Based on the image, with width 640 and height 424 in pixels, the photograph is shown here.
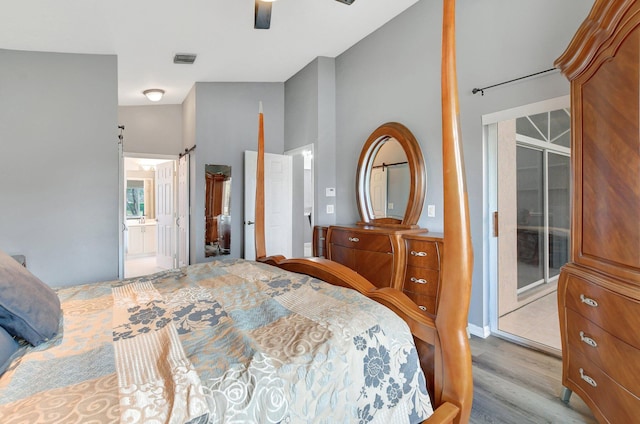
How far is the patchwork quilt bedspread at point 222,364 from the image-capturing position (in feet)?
2.36

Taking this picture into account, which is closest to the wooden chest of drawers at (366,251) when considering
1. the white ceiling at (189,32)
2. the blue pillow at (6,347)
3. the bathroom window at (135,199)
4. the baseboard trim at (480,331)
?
the baseboard trim at (480,331)

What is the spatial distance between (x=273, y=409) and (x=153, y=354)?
1.41ft

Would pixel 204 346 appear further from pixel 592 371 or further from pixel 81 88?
pixel 81 88

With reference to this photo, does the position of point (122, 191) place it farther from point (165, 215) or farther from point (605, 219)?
point (605, 219)

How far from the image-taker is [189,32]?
3.08 m

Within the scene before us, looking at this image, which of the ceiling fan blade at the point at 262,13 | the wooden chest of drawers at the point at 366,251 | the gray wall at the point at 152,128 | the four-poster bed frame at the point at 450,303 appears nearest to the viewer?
the four-poster bed frame at the point at 450,303

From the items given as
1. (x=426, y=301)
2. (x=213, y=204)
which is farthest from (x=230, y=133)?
(x=426, y=301)

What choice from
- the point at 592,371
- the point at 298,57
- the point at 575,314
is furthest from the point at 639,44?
the point at 298,57

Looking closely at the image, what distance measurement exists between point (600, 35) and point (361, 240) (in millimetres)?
2186

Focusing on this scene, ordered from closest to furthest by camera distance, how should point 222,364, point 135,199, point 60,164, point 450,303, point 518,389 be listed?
1. point 222,364
2. point 450,303
3. point 518,389
4. point 60,164
5. point 135,199

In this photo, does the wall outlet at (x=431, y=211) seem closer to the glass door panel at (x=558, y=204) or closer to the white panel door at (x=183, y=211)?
the glass door panel at (x=558, y=204)

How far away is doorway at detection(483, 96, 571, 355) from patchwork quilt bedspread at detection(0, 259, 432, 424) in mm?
2083

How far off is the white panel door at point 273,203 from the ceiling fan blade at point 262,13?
2.46 meters

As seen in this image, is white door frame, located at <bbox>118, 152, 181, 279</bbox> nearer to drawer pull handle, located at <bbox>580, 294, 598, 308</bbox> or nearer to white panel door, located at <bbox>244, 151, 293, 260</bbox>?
white panel door, located at <bbox>244, 151, 293, 260</bbox>
